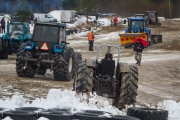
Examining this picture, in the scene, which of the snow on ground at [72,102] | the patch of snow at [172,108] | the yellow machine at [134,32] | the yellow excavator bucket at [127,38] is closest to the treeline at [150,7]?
the yellow machine at [134,32]

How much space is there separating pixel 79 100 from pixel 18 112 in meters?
3.57

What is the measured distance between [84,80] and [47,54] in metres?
7.12

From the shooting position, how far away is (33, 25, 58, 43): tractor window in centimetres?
1922

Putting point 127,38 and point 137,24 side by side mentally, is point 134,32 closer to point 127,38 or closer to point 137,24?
point 127,38

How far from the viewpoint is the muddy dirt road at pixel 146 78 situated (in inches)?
606

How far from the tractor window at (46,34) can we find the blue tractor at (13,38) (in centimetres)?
871

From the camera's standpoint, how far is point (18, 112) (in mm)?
8273

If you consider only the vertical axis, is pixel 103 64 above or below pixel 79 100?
above

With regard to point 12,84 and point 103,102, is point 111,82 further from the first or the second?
point 12,84

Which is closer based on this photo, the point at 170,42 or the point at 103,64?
the point at 103,64

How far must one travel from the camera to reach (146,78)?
22.8 meters

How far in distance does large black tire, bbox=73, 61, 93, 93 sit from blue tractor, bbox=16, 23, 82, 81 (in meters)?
6.30

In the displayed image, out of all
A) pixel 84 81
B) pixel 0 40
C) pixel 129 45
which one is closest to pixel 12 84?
pixel 84 81

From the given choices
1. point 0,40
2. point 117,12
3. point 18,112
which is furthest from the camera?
point 117,12
